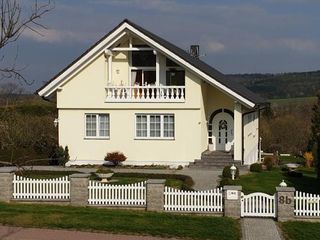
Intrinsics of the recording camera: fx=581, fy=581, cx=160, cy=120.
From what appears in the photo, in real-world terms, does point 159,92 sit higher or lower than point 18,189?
higher

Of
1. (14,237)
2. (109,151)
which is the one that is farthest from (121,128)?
(14,237)

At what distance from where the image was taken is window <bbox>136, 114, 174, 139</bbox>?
2866cm

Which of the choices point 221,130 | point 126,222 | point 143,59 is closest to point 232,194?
point 126,222

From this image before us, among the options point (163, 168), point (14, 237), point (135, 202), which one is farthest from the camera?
point (163, 168)

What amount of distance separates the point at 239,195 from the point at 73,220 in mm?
4830

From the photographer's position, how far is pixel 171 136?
2869 centimetres

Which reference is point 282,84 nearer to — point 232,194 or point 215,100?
point 215,100

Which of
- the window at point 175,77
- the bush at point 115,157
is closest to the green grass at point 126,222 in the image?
the bush at point 115,157

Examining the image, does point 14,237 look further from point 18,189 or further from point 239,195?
point 239,195

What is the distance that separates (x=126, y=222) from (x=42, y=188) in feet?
13.4

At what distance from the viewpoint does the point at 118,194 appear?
18.0 metres

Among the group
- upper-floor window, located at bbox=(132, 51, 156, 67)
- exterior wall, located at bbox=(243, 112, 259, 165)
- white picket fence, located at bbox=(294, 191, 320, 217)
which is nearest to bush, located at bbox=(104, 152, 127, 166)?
upper-floor window, located at bbox=(132, 51, 156, 67)

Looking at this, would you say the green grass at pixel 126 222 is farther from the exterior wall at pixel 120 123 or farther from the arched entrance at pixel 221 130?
the arched entrance at pixel 221 130

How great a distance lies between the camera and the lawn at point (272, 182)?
23.3 metres
